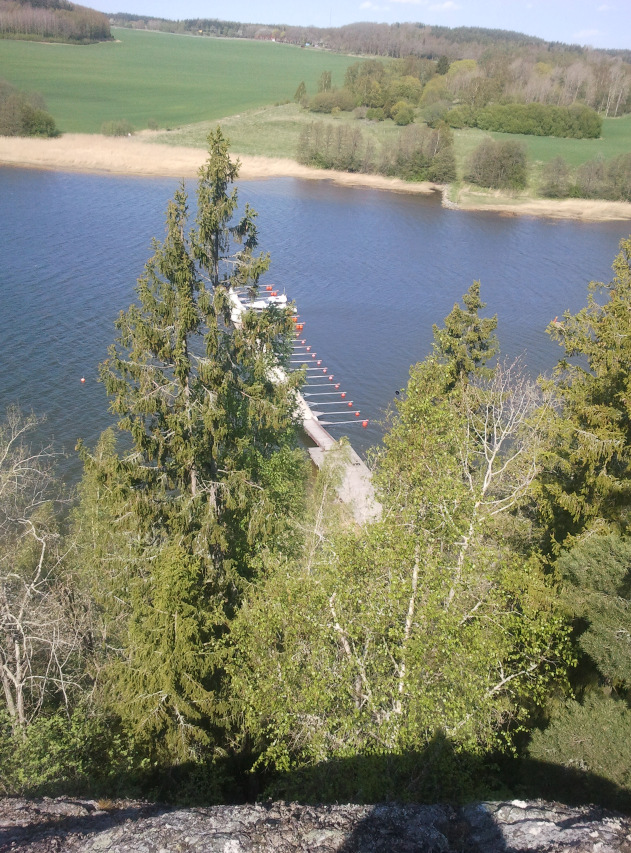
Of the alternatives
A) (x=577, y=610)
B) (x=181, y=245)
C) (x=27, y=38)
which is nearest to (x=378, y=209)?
(x=181, y=245)

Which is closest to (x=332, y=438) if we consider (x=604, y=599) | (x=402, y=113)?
(x=604, y=599)

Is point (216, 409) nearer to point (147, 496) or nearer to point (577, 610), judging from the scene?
point (147, 496)

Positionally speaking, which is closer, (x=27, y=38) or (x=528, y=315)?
(x=528, y=315)

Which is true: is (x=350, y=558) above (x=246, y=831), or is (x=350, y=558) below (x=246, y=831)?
above

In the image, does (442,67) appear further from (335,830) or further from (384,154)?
(335,830)

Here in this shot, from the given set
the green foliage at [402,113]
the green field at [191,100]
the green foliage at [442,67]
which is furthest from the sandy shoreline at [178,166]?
the green foliage at [442,67]

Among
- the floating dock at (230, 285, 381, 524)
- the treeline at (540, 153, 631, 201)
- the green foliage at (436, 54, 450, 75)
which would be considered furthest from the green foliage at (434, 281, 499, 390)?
the green foliage at (436, 54, 450, 75)
